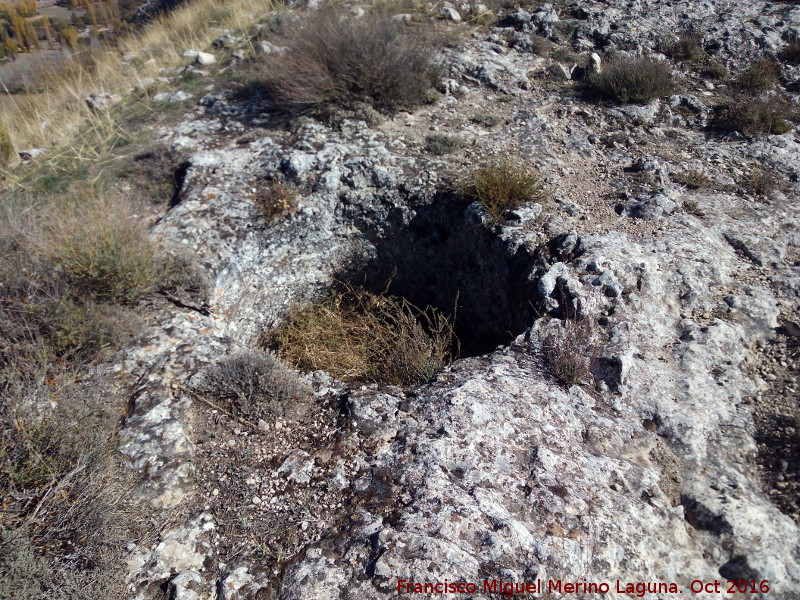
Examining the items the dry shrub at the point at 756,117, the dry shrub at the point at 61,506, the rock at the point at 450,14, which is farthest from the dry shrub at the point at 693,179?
the dry shrub at the point at 61,506

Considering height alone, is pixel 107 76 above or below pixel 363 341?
above

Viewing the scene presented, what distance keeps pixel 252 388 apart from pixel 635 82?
5.67 m

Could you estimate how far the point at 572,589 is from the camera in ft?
7.77

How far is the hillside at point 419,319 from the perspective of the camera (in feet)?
8.32

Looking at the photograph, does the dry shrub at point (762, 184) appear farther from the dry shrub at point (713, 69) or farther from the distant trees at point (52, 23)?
the distant trees at point (52, 23)

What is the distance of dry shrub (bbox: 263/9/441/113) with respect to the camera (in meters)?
6.02

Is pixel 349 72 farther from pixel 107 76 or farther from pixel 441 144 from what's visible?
pixel 107 76

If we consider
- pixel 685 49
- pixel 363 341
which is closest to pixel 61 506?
pixel 363 341

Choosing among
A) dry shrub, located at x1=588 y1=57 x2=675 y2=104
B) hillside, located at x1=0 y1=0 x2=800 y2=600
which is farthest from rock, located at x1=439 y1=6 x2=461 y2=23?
dry shrub, located at x1=588 y1=57 x2=675 y2=104

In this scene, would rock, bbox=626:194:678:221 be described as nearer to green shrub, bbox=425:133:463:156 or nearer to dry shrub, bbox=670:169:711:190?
dry shrub, bbox=670:169:711:190

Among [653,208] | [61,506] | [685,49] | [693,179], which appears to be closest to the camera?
[61,506]

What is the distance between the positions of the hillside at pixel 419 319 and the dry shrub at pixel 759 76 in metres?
0.05

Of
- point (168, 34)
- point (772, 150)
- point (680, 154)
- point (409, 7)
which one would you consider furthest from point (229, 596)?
point (168, 34)

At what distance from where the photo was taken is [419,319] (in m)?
5.51
